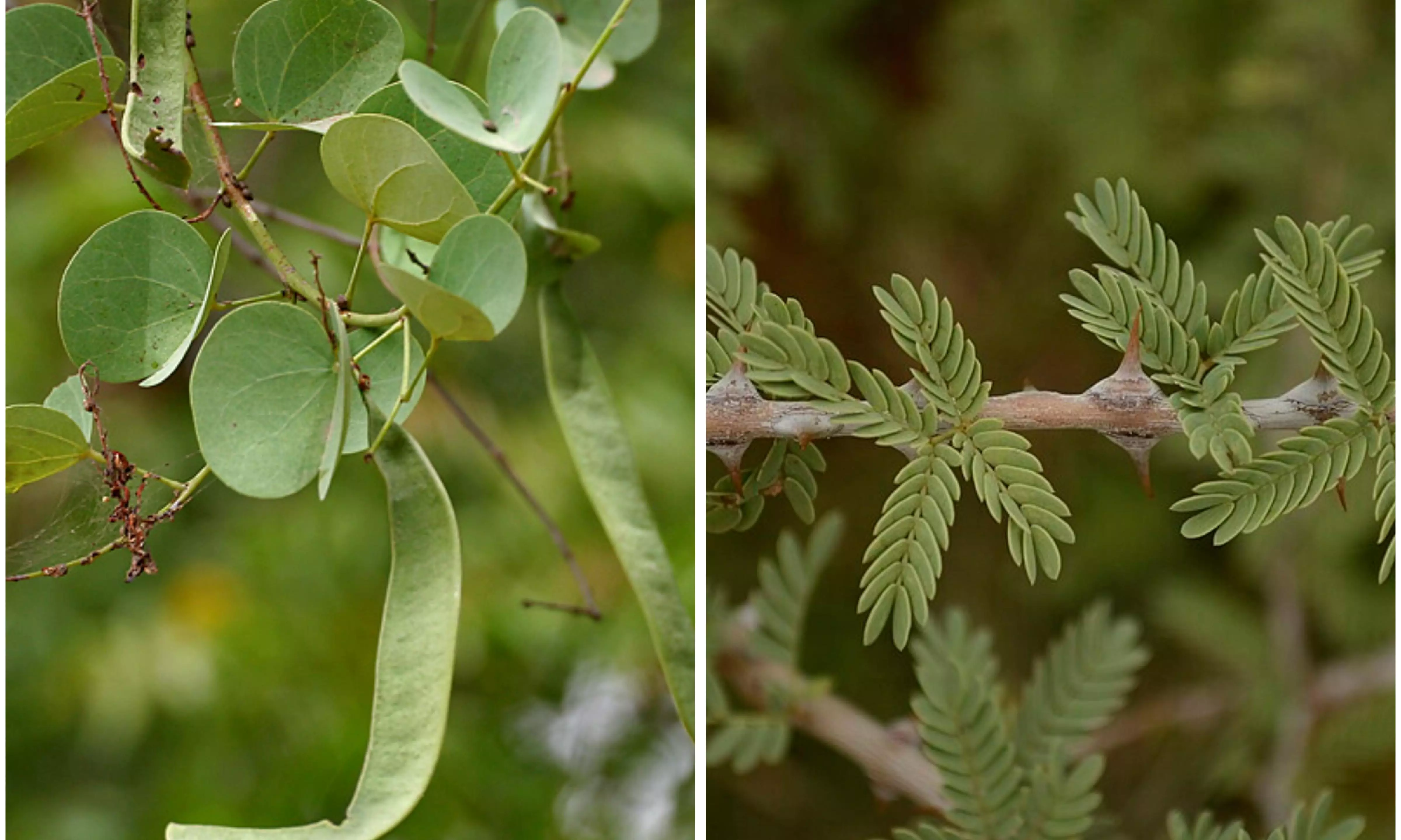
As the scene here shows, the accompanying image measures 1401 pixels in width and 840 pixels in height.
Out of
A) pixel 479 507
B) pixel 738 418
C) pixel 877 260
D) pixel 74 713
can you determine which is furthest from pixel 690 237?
pixel 738 418

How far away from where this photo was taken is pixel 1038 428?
0.87 ft

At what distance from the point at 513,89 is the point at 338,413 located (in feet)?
0.25

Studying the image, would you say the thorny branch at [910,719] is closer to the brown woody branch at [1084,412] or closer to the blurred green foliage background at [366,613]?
the brown woody branch at [1084,412]

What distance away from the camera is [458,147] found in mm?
250

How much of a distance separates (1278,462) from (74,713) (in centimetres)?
77

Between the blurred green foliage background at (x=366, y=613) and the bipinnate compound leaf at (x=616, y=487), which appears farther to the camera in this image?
the blurred green foliage background at (x=366, y=613)

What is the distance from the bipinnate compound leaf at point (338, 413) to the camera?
0.20 meters

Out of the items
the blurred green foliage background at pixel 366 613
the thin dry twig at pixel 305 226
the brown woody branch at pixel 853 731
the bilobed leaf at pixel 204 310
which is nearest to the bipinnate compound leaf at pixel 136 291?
the bilobed leaf at pixel 204 310

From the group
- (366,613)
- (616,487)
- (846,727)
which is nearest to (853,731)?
(846,727)

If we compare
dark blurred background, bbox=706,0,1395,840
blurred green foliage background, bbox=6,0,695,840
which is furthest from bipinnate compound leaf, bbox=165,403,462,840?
blurred green foliage background, bbox=6,0,695,840

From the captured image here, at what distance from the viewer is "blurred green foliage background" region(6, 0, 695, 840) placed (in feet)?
2.33

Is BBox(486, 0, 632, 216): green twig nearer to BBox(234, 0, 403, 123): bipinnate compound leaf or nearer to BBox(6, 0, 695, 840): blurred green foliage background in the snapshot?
BBox(234, 0, 403, 123): bipinnate compound leaf

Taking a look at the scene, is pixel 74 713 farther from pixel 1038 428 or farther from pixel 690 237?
pixel 1038 428

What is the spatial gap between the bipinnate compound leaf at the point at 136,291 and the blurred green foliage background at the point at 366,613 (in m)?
0.39
